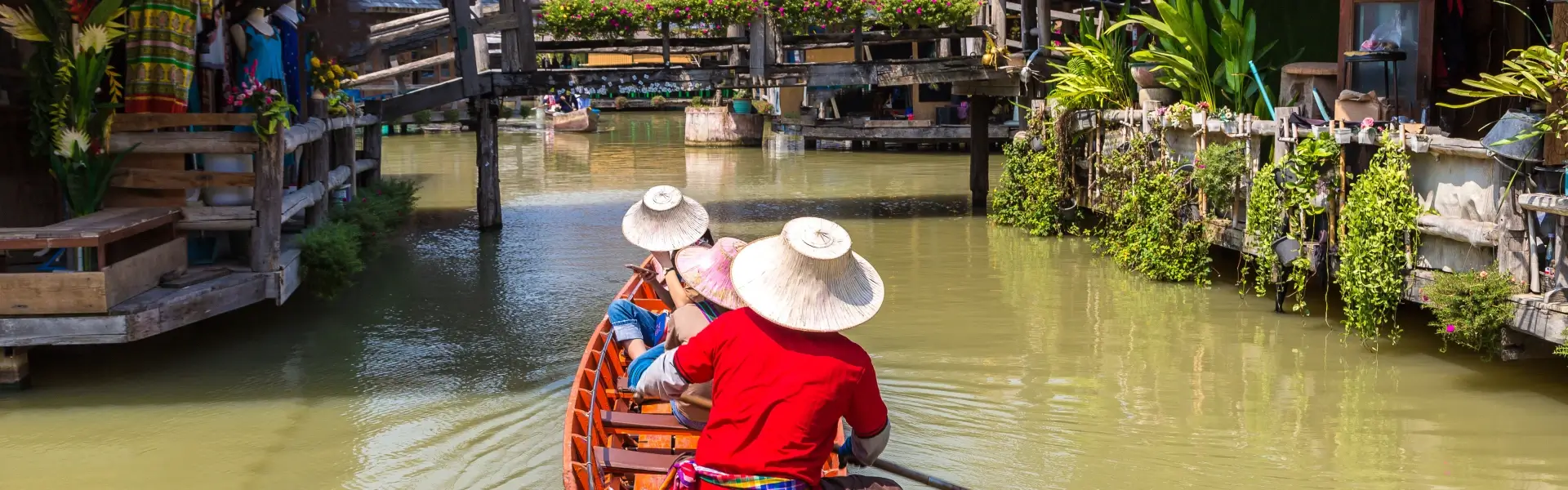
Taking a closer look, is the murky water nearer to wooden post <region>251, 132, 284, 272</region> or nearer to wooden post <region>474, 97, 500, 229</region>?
wooden post <region>251, 132, 284, 272</region>

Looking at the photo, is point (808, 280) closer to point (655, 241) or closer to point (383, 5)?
point (655, 241)

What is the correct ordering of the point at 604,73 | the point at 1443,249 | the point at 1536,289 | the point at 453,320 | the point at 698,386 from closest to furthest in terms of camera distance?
the point at 698,386 < the point at 1536,289 < the point at 1443,249 < the point at 453,320 < the point at 604,73

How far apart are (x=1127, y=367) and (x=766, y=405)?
552 centimetres

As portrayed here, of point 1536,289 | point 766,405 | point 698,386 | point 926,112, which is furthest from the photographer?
point 926,112

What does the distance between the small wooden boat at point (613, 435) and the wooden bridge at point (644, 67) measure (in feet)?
27.2

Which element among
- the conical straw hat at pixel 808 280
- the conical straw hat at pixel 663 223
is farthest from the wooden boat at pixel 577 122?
the conical straw hat at pixel 808 280

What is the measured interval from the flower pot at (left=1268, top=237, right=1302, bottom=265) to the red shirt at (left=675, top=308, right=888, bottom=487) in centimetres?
639

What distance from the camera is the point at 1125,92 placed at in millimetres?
13250

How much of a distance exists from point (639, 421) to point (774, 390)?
1889 mm

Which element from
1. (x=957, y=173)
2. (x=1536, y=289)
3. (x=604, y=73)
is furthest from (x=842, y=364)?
(x=957, y=173)

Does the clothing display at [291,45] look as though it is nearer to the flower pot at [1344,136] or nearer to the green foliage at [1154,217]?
the green foliage at [1154,217]

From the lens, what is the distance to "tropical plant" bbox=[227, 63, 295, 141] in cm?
885

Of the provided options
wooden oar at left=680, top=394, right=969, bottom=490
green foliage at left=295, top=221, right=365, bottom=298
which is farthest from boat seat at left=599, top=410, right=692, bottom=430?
green foliage at left=295, top=221, right=365, bottom=298

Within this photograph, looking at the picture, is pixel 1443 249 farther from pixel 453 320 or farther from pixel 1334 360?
pixel 453 320
